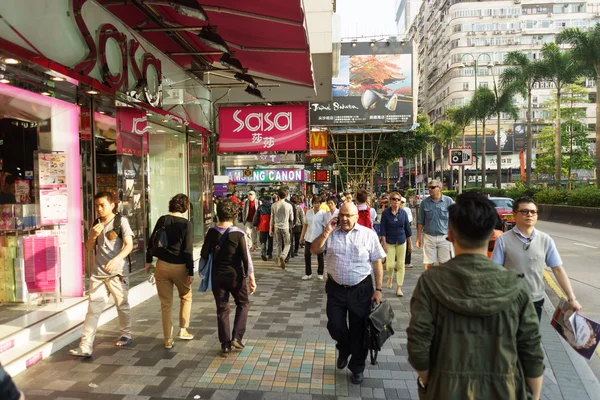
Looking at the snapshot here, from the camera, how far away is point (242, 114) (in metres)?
9.97

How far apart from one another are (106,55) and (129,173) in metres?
1.86

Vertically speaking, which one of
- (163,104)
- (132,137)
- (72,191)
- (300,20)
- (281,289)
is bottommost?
(281,289)

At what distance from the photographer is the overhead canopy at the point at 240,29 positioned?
17.8ft

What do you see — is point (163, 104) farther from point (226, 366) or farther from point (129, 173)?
point (226, 366)

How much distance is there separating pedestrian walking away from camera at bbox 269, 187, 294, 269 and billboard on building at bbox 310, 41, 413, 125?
670 inches

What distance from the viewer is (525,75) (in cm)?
3216

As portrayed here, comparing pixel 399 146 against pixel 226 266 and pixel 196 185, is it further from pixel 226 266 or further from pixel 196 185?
pixel 226 266

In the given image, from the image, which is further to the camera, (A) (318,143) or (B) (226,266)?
(A) (318,143)

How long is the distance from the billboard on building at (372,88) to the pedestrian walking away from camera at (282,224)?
670 inches

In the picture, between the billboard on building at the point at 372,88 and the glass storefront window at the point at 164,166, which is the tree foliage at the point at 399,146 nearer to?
the billboard on building at the point at 372,88

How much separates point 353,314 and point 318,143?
1362cm

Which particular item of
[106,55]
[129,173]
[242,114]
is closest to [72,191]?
[129,173]

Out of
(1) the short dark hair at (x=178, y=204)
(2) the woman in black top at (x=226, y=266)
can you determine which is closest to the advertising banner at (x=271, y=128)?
(1) the short dark hair at (x=178, y=204)

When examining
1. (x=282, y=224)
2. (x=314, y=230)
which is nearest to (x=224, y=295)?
(x=314, y=230)
